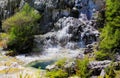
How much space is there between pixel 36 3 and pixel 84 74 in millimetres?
23316

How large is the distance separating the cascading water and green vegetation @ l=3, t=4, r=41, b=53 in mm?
1620

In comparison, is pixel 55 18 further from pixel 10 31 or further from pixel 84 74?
pixel 84 74

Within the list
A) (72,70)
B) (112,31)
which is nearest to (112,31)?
(112,31)

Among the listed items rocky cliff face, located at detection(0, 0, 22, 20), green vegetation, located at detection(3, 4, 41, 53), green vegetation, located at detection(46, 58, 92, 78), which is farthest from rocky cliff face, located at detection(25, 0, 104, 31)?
green vegetation, located at detection(46, 58, 92, 78)

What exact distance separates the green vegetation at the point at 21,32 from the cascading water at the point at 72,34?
1.62 m

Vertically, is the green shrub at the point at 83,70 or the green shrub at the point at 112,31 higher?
the green shrub at the point at 112,31

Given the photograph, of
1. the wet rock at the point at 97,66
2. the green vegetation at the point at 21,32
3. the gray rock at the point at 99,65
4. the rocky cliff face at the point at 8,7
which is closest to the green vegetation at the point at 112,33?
the gray rock at the point at 99,65

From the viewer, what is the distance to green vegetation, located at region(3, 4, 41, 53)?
3719 cm

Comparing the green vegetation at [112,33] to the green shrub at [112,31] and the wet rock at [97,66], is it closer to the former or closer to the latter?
the green shrub at [112,31]

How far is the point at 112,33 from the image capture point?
26984 millimetres

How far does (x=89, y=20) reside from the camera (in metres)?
40.8

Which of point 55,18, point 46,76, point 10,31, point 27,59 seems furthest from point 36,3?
point 46,76

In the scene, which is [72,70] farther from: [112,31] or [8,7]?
[8,7]

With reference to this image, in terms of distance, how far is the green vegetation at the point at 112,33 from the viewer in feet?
86.4
